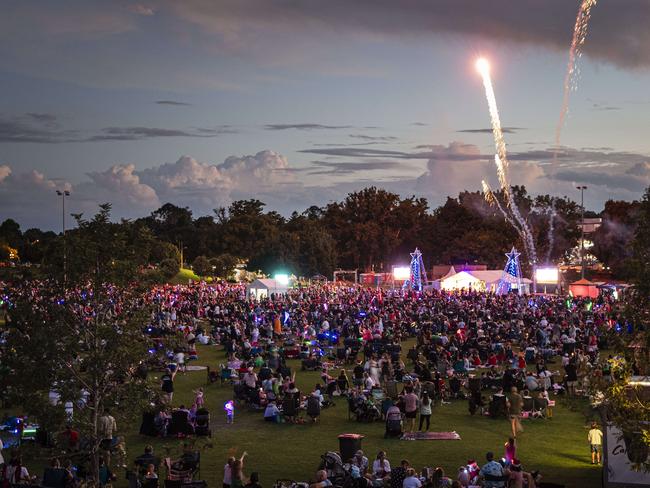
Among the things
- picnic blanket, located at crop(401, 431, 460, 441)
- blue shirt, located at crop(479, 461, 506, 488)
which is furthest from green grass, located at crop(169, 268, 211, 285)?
blue shirt, located at crop(479, 461, 506, 488)

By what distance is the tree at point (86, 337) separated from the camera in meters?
12.3

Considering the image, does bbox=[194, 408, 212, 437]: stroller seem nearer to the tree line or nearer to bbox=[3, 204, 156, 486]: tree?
bbox=[3, 204, 156, 486]: tree

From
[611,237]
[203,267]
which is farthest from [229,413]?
[203,267]

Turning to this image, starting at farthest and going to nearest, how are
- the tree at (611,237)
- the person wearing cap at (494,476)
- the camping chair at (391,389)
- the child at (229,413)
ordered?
the tree at (611,237) < the camping chair at (391,389) < the child at (229,413) < the person wearing cap at (494,476)

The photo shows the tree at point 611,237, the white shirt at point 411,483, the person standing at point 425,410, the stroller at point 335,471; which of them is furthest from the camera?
the tree at point 611,237

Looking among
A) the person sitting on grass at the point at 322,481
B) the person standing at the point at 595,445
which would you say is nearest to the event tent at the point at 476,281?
the person standing at the point at 595,445

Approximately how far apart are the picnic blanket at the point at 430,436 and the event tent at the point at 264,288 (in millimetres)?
40875

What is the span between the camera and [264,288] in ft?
197

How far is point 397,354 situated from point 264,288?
31141 mm

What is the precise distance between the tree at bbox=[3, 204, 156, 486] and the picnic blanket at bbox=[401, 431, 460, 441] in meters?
7.70

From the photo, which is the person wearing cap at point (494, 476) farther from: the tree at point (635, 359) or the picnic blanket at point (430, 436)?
the picnic blanket at point (430, 436)

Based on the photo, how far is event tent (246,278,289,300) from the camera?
59906 mm

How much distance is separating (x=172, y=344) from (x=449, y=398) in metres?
12.4

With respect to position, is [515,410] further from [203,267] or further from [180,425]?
[203,267]
